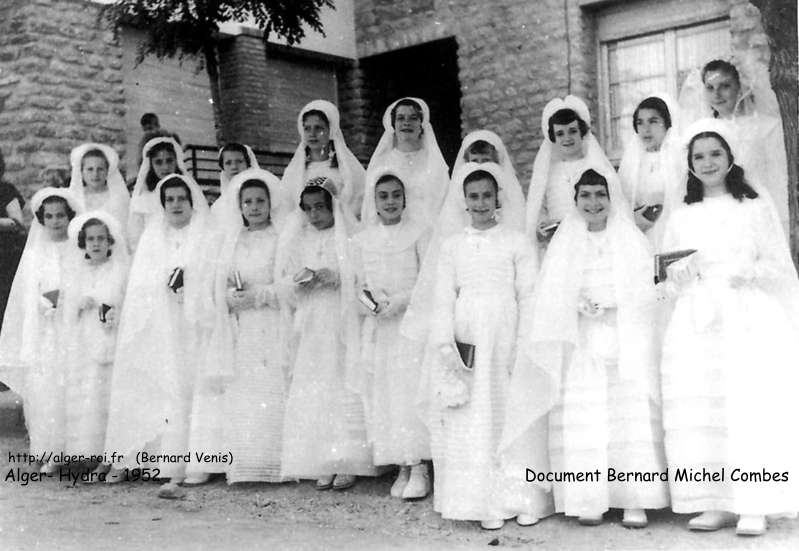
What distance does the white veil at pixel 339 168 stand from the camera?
20.0 feet

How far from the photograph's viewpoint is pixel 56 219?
6305mm

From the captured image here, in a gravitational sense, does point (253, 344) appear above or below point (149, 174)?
below

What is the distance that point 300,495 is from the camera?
5.43 metres

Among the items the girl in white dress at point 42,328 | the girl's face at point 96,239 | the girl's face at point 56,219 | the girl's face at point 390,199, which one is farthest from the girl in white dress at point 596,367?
the girl's face at point 56,219

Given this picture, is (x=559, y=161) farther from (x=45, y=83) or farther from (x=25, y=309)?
(x=45, y=83)

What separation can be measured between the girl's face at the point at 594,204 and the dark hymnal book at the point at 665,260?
37 centimetres

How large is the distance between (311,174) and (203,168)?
361cm

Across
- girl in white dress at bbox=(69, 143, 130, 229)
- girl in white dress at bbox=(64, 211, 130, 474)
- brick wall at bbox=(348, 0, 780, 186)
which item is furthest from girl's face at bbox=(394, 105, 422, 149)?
brick wall at bbox=(348, 0, 780, 186)

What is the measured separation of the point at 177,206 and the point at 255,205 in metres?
0.54

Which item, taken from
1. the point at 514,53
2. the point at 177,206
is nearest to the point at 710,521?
the point at 177,206

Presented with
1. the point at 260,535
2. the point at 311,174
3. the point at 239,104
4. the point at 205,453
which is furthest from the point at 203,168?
the point at 260,535

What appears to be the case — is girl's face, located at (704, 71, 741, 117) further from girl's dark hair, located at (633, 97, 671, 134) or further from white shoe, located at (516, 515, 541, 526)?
white shoe, located at (516, 515, 541, 526)

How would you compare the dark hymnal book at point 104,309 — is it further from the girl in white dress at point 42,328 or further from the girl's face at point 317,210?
the girl's face at point 317,210

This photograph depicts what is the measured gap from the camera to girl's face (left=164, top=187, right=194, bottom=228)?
5938mm
